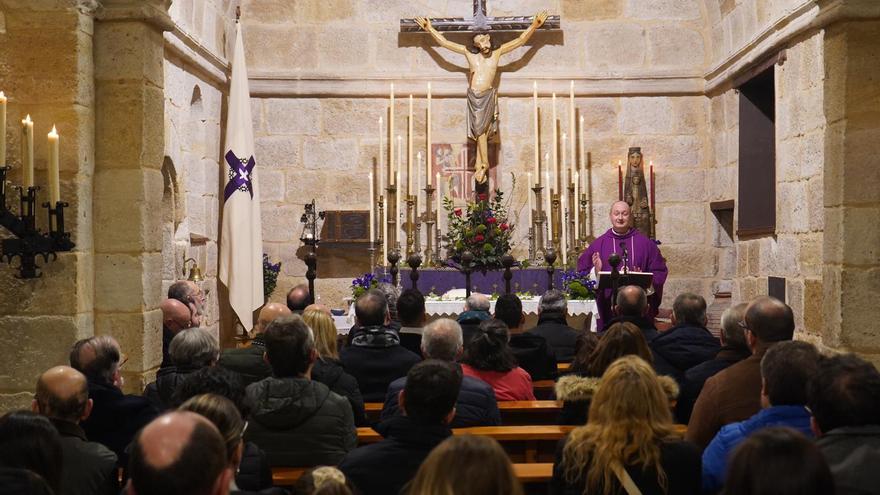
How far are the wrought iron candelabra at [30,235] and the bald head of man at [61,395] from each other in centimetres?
174

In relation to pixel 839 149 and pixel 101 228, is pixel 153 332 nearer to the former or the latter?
pixel 101 228

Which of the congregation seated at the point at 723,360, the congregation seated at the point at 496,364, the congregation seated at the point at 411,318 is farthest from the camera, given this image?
the congregation seated at the point at 411,318

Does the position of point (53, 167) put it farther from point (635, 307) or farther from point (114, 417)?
point (635, 307)

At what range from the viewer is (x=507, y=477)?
6.45 feet

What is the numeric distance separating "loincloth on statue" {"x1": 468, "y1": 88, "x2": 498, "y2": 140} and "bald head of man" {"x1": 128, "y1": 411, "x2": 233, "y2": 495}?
840cm

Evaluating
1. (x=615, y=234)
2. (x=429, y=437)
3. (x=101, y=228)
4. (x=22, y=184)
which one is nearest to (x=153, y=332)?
(x=101, y=228)

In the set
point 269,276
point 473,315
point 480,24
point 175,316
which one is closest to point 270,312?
point 175,316

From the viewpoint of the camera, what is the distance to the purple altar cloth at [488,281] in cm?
914

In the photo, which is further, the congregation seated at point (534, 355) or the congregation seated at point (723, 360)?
the congregation seated at point (534, 355)

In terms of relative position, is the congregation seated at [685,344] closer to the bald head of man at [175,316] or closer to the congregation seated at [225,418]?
the bald head of man at [175,316]

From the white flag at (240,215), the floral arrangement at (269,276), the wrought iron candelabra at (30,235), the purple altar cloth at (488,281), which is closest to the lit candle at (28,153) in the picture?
the wrought iron candelabra at (30,235)

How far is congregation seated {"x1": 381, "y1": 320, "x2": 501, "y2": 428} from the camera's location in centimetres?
402

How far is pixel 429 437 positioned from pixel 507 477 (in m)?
1.00

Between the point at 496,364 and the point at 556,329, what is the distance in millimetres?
1343
